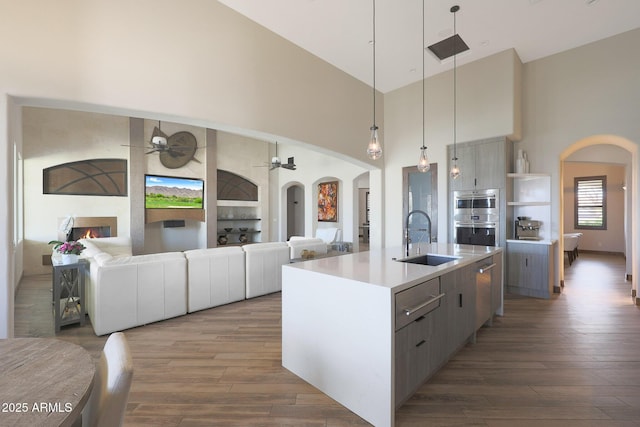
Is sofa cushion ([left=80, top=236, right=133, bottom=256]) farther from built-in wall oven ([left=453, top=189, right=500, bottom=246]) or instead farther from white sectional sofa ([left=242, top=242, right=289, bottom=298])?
built-in wall oven ([left=453, top=189, right=500, bottom=246])

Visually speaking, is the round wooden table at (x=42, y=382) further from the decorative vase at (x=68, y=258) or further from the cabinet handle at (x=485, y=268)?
the cabinet handle at (x=485, y=268)

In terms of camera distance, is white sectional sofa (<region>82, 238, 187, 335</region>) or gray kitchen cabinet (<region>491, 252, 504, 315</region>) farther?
gray kitchen cabinet (<region>491, 252, 504, 315</region>)

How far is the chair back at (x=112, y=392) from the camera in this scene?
2.90 ft

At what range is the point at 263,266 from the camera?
4570mm

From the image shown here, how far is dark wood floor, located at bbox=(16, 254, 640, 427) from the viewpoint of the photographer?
6.16 ft

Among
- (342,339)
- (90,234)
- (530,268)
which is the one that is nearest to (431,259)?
(342,339)

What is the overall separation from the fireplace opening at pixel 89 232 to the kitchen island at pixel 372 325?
7157mm

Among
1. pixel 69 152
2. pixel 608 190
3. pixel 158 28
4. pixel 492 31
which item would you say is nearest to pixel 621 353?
pixel 492 31

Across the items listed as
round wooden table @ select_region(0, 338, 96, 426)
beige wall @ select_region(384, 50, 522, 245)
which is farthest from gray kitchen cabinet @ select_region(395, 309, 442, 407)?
beige wall @ select_region(384, 50, 522, 245)

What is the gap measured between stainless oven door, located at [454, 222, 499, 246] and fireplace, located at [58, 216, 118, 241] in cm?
811

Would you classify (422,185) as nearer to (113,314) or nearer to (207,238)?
(113,314)

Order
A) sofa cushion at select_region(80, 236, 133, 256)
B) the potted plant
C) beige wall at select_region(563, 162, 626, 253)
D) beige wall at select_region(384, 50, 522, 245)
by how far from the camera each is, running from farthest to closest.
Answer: beige wall at select_region(563, 162, 626, 253)
sofa cushion at select_region(80, 236, 133, 256)
beige wall at select_region(384, 50, 522, 245)
the potted plant

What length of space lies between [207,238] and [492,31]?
8.23m

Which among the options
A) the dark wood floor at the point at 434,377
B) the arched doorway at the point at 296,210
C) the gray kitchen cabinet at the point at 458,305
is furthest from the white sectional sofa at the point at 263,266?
the arched doorway at the point at 296,210
